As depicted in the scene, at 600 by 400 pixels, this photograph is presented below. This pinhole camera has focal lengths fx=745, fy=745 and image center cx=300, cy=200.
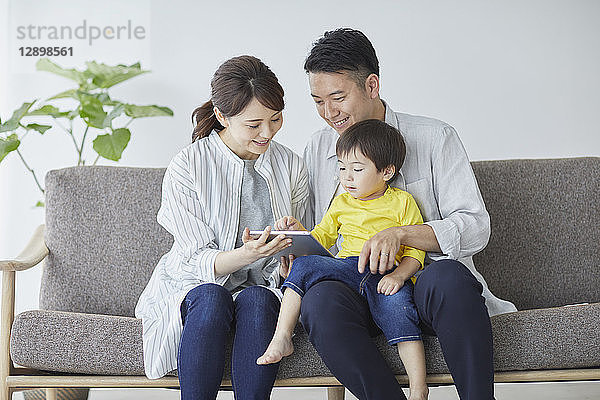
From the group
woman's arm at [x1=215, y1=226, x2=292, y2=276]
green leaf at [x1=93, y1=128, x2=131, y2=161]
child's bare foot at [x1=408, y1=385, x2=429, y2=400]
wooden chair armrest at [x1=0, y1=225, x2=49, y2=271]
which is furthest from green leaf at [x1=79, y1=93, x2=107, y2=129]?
child's bare foot at [x1=408, y1=385, x2=429, y2=400]

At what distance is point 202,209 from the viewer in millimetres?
2115

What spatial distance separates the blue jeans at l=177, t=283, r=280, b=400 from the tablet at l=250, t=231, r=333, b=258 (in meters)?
0.17

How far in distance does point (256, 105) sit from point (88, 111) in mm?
1460

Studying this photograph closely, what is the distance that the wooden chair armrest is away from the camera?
207 centimetres

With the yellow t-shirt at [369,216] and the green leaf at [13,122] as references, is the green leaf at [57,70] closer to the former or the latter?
the green leaf at [13,122]

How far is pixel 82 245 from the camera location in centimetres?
244

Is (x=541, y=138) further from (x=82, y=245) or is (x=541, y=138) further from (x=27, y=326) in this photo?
(x=27, y=326)

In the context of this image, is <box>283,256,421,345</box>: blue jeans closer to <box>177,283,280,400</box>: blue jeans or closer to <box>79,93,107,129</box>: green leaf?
<box>177,283,280,400</box>: blue jeans

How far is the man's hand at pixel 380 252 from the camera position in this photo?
1.86m

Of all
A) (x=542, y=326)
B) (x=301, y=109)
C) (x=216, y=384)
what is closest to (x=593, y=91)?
(x=301, y=109)

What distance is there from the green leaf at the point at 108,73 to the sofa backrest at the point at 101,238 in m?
0.99

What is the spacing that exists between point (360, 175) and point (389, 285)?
0.33m

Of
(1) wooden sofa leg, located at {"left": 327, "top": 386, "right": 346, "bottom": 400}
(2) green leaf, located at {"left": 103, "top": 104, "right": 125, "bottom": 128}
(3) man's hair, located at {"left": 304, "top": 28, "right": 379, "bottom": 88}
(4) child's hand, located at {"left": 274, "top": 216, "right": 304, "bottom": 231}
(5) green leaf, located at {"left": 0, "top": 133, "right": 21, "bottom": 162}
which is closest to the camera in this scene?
(4) child's hand, located at {"left": 274, "top": 216, "right": 304, "bottom": 231}

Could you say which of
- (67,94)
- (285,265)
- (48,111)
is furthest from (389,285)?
(67,94)
